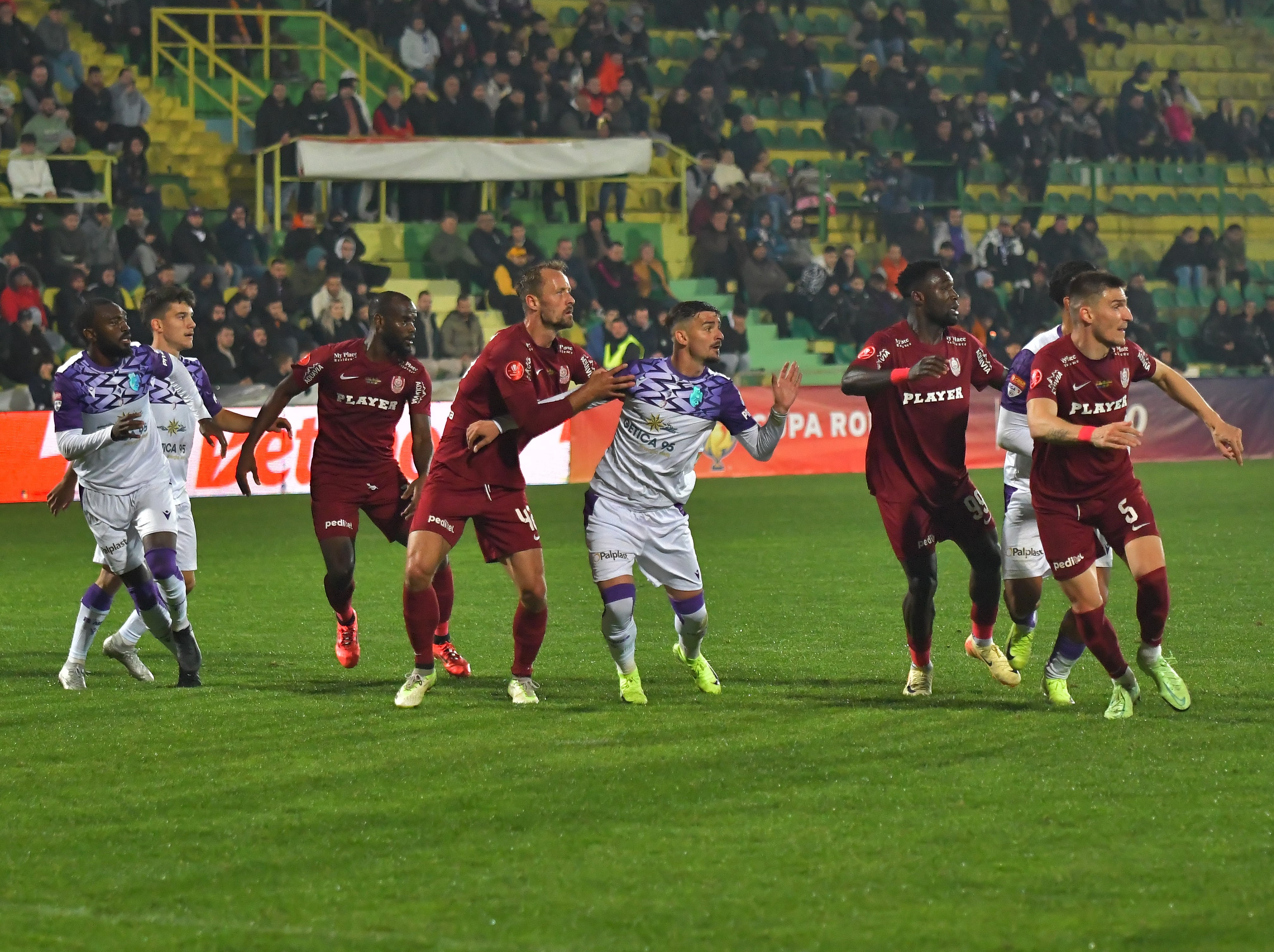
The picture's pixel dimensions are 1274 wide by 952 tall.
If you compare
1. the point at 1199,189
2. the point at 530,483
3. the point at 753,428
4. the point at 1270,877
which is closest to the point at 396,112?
the point at 530,483

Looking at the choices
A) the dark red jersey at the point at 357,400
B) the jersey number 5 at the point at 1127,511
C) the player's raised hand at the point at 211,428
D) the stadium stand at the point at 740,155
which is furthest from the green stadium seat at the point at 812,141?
the jersey number 5 at the point at 1127,511

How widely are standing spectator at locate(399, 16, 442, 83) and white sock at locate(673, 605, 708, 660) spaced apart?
1933 centimetres

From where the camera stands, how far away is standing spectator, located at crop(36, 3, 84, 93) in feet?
78.9

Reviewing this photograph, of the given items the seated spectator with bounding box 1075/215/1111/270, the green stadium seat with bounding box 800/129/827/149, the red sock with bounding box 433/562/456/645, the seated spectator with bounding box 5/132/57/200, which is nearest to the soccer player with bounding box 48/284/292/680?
the red sock with bounding box 433/562/456/645

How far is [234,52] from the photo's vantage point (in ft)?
85.9

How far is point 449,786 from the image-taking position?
20.4ft

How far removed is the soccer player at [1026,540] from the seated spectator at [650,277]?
15.4 meters

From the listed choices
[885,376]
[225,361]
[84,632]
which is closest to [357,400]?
[84,632]

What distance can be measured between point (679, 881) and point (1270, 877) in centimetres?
160

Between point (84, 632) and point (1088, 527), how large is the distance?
15.7ft

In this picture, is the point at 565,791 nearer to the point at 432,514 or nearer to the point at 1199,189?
the point at 432,514

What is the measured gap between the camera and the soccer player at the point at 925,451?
26.7 feet

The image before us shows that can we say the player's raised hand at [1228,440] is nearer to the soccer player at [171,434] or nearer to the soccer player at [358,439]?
the soccer player at [358,439]

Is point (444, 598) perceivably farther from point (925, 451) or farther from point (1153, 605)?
point (1153, 605)
